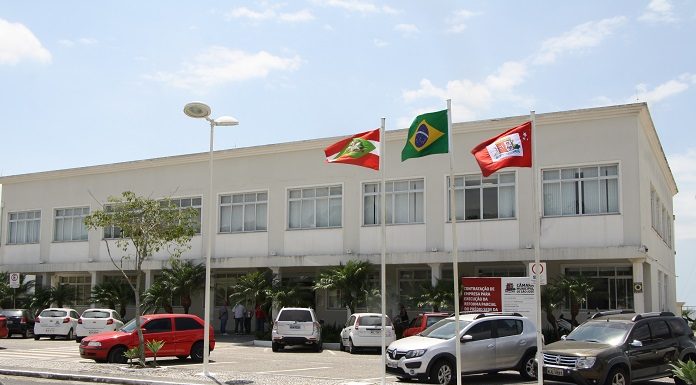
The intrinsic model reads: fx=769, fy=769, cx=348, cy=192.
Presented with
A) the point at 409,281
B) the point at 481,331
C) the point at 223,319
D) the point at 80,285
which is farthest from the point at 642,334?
the point at 80,285

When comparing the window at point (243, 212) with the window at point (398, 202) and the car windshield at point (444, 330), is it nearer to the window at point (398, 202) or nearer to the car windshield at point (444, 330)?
the window at point (398, 202)

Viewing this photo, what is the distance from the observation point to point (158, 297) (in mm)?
35094

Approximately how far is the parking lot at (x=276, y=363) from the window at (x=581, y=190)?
29.4 feet

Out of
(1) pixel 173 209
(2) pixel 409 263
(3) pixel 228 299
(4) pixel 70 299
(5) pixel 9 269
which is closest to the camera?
(1) pixel 173 209

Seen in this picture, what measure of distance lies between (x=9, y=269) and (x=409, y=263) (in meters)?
24.8

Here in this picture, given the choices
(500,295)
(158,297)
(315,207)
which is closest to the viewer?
(500,295)

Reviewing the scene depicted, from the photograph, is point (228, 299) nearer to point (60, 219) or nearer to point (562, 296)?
point (60, 219)

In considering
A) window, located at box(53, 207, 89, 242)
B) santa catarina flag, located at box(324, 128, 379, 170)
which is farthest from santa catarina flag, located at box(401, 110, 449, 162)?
window, located at box(53, 207, 89, 242)

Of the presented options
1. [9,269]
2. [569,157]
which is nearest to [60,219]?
[9,269]

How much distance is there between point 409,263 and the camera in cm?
3138

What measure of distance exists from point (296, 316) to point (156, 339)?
22.9 ft

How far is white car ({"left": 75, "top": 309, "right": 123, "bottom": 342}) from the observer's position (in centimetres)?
2992

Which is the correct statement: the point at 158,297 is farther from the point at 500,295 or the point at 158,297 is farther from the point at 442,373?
the point at 442,373

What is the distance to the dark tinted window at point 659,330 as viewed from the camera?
16.7m
